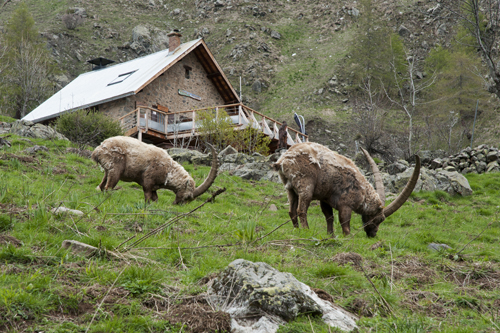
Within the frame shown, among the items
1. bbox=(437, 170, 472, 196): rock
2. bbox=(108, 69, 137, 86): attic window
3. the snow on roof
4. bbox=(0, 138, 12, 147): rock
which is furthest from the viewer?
bbox=(108, 69, 137, 86): attic window

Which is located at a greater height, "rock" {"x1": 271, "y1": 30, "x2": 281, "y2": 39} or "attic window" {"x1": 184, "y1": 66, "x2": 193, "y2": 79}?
"rock" {"x1": 271, "y1": 30, "x2": 281, "y2": 39}

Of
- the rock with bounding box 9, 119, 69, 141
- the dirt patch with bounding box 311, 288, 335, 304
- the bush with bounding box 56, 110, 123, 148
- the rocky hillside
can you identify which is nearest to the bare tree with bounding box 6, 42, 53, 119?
the rocky hillside

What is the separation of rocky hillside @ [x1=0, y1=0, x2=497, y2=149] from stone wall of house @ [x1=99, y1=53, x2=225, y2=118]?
13.7 m

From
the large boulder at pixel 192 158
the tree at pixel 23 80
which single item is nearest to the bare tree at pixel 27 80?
the tree at pixel 23 80

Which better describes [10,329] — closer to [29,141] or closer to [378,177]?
[378,177]

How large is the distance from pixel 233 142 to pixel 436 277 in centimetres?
1687

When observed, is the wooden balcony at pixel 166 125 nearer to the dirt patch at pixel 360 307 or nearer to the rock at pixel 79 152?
the rock at pixel 79 152

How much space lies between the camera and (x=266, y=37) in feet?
195

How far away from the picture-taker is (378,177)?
856cm

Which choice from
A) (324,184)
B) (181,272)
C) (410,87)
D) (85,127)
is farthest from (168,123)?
(410,87)

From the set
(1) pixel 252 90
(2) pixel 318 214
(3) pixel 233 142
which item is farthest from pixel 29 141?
(1) pixel 252 90

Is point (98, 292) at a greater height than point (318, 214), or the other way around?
point (98, 292)

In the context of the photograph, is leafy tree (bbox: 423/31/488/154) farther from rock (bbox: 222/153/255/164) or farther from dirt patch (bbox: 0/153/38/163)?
dirt patch (bbox: 0/153/38/163)

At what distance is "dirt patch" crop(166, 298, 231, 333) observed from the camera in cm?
341
